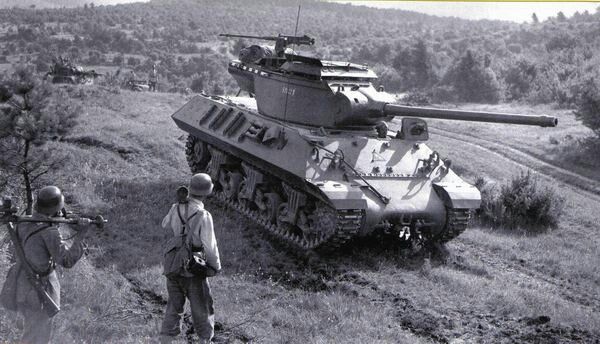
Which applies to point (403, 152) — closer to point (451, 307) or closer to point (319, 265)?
point (319, 265)

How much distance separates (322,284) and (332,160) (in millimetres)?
2132

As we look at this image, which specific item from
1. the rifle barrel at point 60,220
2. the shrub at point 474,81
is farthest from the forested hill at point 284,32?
the rifle barrel at point 60,220

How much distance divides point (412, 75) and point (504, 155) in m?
20.7

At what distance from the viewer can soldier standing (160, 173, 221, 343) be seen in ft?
20.0

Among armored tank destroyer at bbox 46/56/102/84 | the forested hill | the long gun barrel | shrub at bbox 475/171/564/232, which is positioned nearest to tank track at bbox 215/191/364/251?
the long gun barrel

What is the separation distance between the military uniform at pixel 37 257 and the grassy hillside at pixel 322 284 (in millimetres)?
1098

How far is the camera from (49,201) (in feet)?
16.4

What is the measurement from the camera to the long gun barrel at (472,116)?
920 cm

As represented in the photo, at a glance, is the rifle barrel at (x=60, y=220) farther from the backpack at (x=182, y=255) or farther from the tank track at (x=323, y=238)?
the tank track at (x=323, y=238)

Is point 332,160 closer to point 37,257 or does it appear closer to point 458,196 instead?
point 458,196

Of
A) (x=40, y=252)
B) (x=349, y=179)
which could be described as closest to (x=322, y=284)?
(x=349, y=179)

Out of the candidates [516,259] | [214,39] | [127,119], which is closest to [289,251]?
[516,259]

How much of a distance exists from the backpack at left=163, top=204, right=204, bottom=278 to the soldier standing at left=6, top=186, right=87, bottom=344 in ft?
3.94

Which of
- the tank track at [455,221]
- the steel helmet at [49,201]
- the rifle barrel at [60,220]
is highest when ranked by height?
the steel helmet at [49,201]
